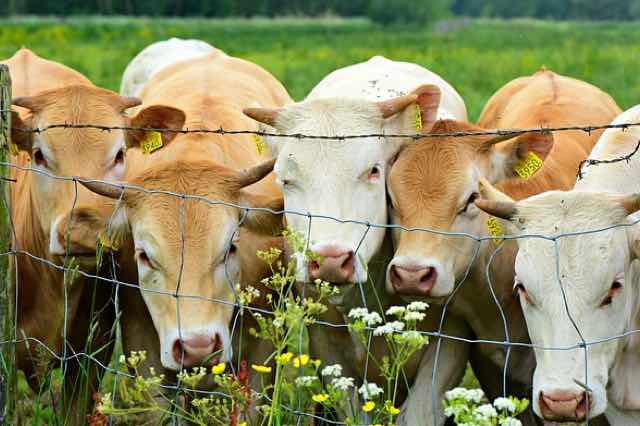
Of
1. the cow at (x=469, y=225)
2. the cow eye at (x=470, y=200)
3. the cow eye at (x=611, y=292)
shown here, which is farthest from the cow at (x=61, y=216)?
the cow eye at (x=611, y=292)

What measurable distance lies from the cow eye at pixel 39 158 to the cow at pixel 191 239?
499mm

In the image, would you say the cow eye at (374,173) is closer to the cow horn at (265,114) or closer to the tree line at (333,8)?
the cow horn at (265,114)

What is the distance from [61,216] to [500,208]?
2005 millimetres

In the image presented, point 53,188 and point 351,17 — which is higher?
point 53,188

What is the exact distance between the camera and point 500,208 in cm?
430

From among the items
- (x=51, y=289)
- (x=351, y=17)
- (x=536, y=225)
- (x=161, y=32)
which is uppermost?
(x=536, y=225)

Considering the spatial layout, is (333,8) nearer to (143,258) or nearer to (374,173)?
(374,173)

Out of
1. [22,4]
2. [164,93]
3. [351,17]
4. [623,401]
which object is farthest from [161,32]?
[351,17]

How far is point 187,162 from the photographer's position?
497 cm

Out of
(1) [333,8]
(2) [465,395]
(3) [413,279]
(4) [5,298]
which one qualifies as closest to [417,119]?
(3) [413,279]

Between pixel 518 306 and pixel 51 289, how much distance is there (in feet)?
7.61

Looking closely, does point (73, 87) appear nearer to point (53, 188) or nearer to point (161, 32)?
point (53, 188)

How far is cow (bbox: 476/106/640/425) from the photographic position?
12.8 ft

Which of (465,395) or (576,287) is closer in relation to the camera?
(465,395)
